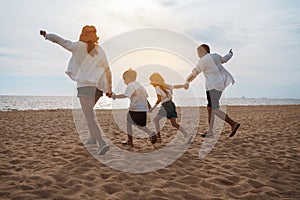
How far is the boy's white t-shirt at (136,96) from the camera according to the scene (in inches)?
216

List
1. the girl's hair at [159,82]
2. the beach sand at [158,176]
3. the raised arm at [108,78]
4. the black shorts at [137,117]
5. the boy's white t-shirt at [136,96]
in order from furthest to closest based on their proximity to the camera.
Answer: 1. the girl's hair at [159,82]
2. the black shorts at [137,117]
3. the boy's white t-shirt at [136,96]
4. the raised arm at [108,78]
5. the beach sand at [158,176]

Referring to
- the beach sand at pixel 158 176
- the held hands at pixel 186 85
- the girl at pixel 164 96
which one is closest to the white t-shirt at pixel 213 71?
the held hands at pixel 186 85

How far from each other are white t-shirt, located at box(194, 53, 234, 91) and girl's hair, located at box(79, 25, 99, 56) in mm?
2525

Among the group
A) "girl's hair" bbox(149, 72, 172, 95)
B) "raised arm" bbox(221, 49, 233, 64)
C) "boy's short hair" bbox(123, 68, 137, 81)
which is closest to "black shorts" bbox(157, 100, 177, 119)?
"girl's hair" bbox(149, 72, 172, 95)

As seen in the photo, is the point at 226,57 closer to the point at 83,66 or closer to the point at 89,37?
the point at 89,37

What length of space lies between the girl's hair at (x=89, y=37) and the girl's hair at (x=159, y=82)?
183 cm

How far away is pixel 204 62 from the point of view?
6.16 metres

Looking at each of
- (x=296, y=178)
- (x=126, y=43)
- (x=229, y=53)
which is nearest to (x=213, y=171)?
(x=296, y=178)

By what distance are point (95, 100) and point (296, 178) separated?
3.35 meters

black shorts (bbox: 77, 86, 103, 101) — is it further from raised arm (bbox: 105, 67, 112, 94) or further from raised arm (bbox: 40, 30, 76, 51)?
raised arm (bbox: 40, 30, 76, 51)

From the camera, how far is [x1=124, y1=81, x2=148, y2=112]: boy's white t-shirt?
18.0 ft

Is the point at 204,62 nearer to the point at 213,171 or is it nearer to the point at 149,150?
the point at 149,150

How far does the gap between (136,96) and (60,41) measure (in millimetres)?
1830

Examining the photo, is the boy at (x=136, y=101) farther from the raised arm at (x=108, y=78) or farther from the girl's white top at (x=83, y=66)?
the girl's white top at (x=83, y=66)
